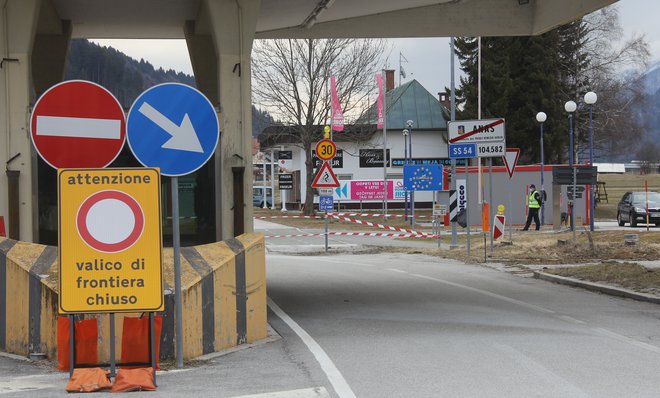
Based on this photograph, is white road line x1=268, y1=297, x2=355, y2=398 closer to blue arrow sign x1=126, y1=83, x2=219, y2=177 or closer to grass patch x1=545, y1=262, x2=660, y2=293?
blue arrow sign x1=126, y1=83, x2=219, y2=177

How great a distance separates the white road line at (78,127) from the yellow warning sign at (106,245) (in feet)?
1.93

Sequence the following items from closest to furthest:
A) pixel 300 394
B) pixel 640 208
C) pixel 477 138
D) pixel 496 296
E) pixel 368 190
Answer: pixel 300 394
pixel 496 296
pixel 477 138
pixel 640 208
pixel 368 190

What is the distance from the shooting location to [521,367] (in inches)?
336

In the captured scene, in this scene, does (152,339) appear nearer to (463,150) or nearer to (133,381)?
(133,381)

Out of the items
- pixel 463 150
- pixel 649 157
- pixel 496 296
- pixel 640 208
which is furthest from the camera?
pixel 649 157

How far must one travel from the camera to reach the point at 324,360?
8.98 meters

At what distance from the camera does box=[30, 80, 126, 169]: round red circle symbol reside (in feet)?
26.2

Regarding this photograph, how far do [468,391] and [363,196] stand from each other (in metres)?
59.6

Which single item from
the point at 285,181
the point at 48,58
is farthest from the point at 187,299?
the point at 285,181

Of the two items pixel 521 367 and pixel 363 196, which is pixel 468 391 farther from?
pixel 363 196

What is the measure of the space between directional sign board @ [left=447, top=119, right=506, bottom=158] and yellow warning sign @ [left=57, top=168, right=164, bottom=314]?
15.9 m

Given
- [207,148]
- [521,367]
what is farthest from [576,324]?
[207,148]

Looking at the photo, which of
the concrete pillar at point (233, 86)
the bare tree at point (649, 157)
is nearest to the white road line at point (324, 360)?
the concrete pillar at point (233, 86)

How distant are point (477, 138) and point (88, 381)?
55.6 ft
